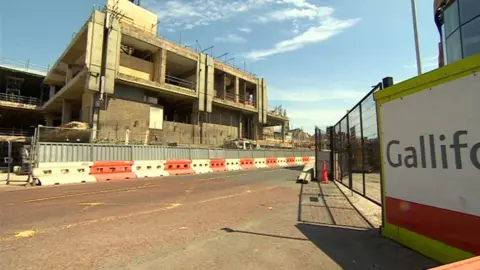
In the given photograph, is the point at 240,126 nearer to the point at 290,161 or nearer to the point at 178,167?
the point at 290,161

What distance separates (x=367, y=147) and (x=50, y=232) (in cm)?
702

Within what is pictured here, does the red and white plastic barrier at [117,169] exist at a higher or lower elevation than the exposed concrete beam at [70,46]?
lower

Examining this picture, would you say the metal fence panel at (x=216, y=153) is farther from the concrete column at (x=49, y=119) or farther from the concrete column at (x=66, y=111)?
the concrete column at (x=49, y=119)

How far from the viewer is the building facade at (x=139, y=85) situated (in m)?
30.5

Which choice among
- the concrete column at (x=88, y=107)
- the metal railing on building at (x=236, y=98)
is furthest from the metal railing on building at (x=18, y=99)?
the metal railing on building at (x=236, y=98)

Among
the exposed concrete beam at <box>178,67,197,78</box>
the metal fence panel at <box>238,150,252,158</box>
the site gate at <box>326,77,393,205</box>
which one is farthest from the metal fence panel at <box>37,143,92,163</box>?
the exposed concrete beam at <box>178,67,197,78</box>

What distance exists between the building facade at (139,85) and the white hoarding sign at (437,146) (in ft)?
97.2

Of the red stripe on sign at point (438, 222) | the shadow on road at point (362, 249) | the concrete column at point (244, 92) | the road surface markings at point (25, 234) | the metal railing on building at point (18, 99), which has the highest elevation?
the concrete column at point (244, 92)

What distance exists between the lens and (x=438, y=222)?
407 centimetres

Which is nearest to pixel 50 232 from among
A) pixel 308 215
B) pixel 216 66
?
pixel 308 215

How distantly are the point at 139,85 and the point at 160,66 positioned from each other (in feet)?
12.5

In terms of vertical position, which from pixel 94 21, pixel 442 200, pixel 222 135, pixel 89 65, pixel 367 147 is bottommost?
pixel 442 200

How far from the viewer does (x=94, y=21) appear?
97.8 feet

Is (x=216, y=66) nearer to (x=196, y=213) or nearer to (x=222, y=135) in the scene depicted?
(x=222, y=135)
